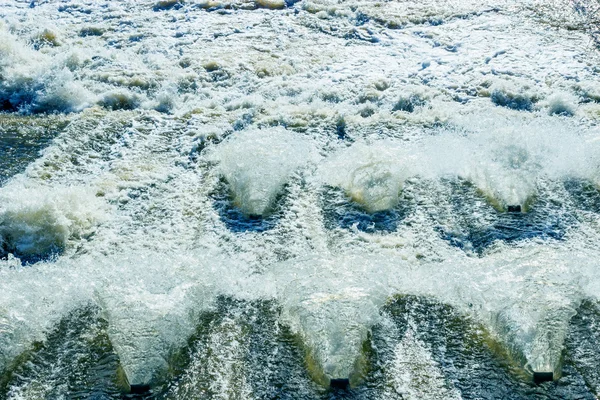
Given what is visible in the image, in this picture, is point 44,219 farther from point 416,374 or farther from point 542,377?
point 542,377

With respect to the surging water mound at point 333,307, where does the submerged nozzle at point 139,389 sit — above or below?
below

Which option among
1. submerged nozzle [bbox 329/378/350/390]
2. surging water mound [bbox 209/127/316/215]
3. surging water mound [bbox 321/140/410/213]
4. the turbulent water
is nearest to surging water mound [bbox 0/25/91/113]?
the turbulent water

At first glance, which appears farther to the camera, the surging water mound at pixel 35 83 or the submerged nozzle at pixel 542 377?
the surging water mound at pixel 35 83

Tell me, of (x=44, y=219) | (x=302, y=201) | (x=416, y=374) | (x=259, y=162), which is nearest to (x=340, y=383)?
(x=416, y=374)

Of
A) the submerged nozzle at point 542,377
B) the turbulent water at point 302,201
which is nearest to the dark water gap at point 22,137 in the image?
the turbulent water at point 302,201

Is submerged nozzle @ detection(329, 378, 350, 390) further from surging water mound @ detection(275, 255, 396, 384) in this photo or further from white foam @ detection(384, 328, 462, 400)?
white foam @ detection(384, 328, 462, 400)

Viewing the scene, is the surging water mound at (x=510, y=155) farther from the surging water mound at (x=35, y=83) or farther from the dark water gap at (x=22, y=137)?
the surging water mound at (x=35, y=83)

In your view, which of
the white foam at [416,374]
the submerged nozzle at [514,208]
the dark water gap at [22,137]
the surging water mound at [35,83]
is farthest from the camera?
the surging water mound at [35,83]
